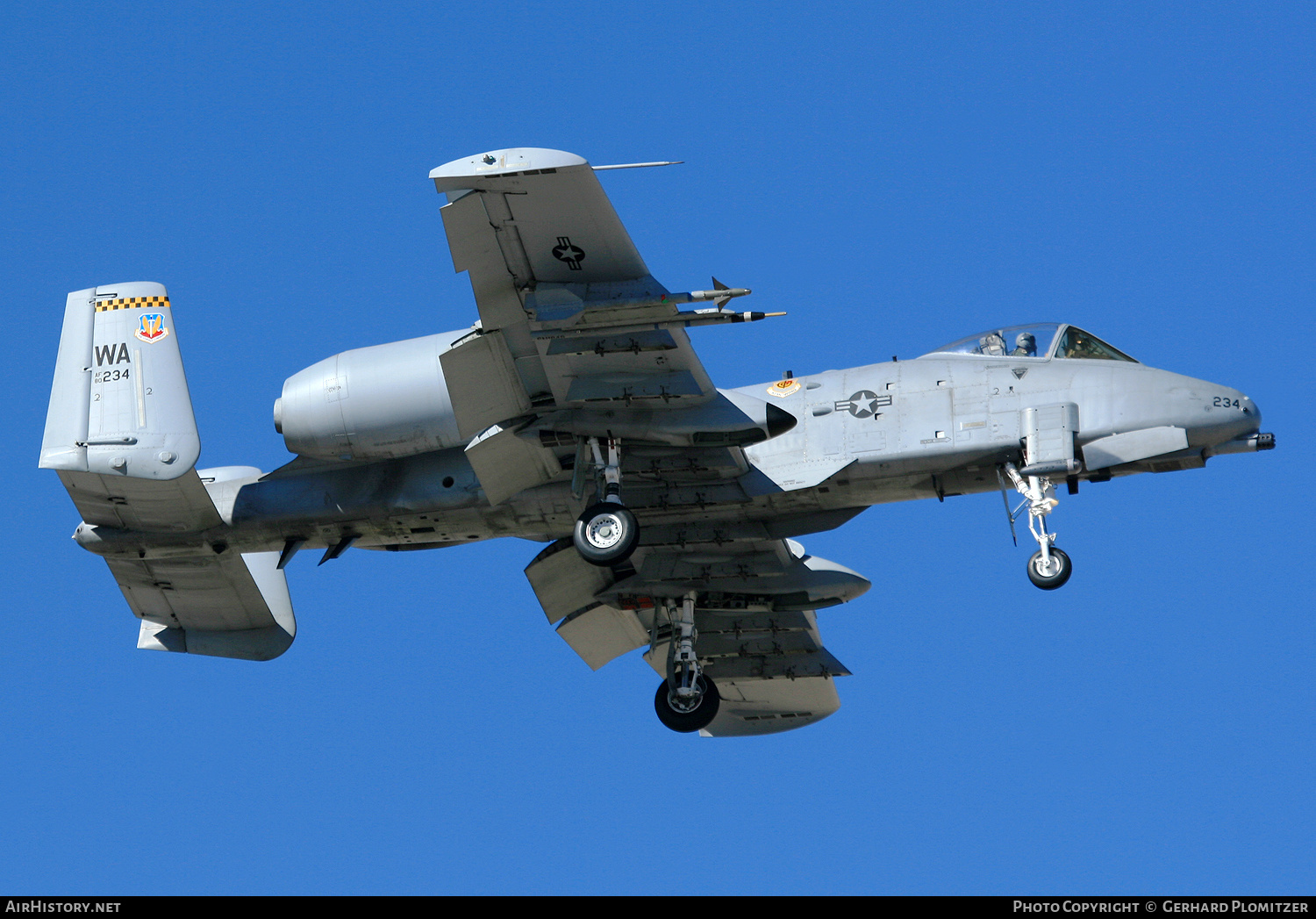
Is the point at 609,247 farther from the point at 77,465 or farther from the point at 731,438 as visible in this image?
the point at 77,465

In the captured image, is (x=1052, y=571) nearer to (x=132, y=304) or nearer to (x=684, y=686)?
(x=684, y=686)

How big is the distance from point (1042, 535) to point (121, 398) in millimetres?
11081

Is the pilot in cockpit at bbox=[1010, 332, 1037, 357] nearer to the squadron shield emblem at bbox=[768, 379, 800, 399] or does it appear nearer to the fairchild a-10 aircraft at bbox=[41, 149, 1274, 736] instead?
the fairchild a-10 aircraft at bbox=[41, 149, 1274, 736]

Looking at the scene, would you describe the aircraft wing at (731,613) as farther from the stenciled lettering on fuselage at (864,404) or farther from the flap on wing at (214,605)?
the flap on wing at (214,605)

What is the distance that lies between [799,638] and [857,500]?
160 inches

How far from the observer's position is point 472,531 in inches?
826

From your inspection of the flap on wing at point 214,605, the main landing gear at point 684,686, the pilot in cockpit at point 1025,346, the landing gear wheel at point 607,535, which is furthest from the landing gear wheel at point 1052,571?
the flap on wing at point 214,605

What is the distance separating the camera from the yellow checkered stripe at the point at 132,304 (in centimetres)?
2002

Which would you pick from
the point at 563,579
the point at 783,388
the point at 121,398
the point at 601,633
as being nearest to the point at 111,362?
the point at 121,398
